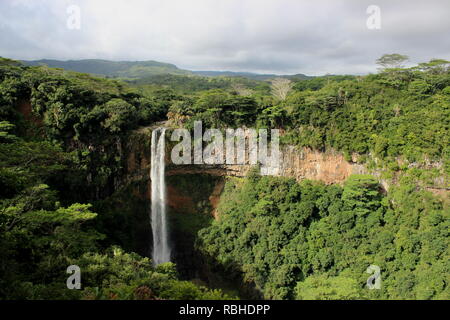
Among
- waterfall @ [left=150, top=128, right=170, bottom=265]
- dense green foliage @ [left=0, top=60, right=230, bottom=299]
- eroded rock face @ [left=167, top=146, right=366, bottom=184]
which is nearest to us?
dense green foliage @ [left=0, top=60, right=230, bottom=299]

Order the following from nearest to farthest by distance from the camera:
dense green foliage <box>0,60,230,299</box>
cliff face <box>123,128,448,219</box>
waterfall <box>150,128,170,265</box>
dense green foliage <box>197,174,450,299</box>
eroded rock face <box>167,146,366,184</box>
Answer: dense green foliage <box>0,60,230,299</box>
dense green foliage <box>197,174,450,299</box>
eroded rock face <box>167,146,366,184</box>
cliff face <box>123,128,448,219</box>
waterfall <box>150,128,170,265</box>

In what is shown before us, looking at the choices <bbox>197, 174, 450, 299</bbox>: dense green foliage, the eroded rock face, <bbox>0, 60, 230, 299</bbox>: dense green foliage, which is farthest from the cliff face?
<bbox>0, 60, 230, 299</bbox>: dense green foliage

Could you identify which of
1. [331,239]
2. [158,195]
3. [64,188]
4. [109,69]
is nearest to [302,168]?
[331,239]

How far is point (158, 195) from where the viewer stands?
23.4 m

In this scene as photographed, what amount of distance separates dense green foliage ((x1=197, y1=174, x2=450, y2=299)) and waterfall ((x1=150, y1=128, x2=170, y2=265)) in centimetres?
320

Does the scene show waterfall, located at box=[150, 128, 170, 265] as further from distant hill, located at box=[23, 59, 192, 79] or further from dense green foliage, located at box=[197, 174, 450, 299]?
distant hill, located at box=[23, 59, 192, 79]

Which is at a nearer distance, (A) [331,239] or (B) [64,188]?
(A) [331,239]

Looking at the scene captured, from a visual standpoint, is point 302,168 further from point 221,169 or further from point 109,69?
point 109,69

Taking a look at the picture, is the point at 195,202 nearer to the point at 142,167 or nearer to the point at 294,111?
the point at 142,167

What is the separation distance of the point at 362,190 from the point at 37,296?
1837 centimetres

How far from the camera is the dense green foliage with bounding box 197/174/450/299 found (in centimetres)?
1625

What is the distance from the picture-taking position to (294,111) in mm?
23625

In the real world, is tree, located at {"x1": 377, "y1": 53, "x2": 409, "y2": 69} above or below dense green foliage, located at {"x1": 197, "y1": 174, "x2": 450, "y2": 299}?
above

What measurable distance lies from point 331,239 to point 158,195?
Result: 43.8ft
